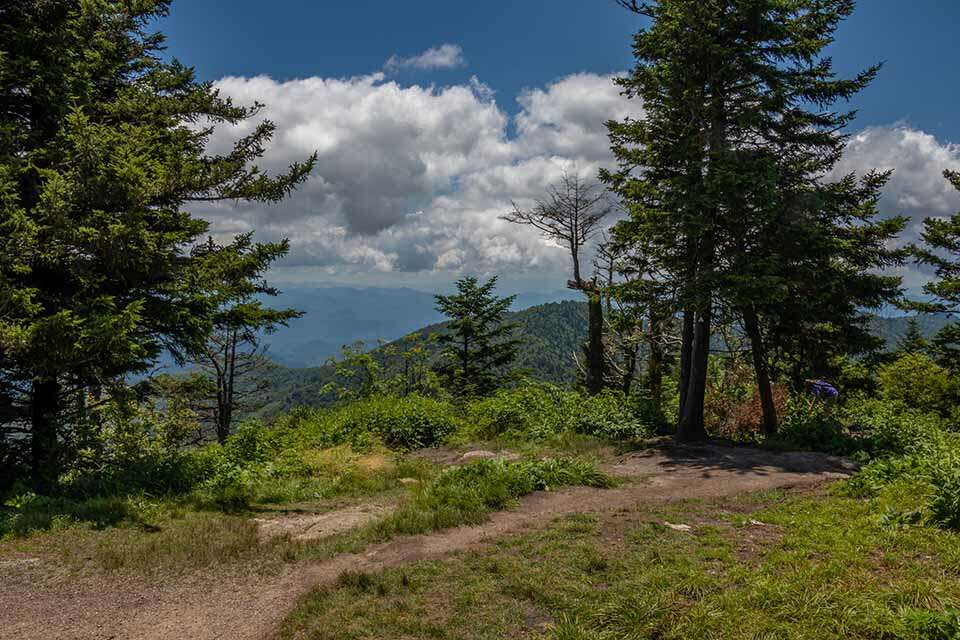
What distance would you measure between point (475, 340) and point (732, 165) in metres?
16.4

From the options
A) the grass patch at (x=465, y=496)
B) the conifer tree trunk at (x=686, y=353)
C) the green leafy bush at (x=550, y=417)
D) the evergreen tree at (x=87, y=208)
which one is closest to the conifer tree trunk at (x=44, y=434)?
the evergreen tree at (x=87, y=208)

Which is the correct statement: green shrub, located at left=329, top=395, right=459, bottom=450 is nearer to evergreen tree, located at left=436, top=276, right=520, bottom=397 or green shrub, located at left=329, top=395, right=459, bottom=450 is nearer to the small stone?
the small stone

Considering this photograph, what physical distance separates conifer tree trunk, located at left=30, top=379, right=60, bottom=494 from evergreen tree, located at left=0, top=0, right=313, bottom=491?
0.09 feet

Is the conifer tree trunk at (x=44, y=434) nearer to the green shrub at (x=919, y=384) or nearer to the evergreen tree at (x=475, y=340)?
the evergreen tree at (x=475, y=340)

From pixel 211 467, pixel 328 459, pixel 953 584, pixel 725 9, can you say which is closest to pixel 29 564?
pixel 211 467

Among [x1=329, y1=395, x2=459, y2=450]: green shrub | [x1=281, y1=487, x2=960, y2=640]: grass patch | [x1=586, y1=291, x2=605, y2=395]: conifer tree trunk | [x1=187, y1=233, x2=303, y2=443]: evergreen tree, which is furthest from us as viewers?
[x1=586, y1=291, x2=605, y2=395]: conifer tree trunk

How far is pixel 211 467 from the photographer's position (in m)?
11.4

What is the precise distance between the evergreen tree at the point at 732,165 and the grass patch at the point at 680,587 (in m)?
7.29

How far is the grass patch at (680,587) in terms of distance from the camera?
427 cm

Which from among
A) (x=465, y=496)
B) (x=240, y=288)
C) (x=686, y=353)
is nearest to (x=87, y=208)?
(x=240, y=288)

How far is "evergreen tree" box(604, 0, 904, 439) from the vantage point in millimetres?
12727

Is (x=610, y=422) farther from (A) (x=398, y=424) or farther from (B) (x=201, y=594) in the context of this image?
(B) (x=201, y=594)

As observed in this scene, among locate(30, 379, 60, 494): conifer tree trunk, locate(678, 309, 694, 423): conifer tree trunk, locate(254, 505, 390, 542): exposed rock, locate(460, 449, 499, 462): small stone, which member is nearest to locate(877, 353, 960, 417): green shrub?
locate(678, 309, 694, 423): conifer tree trunk

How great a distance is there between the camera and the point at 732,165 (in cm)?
1238
